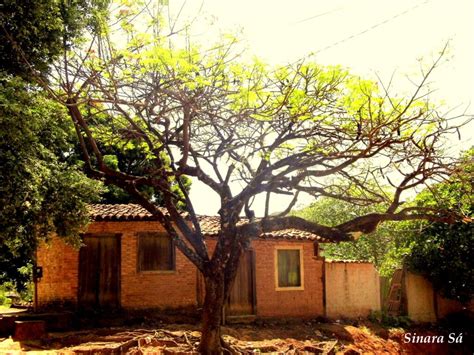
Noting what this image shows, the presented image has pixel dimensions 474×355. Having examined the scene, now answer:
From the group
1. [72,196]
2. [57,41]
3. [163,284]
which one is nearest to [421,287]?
[163,284]

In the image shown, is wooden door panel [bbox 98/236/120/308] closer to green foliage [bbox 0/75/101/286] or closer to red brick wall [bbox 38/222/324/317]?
red brick wall [bbox 38/222/324/317]

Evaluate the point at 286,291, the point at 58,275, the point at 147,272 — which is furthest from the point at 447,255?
the point at 58,275

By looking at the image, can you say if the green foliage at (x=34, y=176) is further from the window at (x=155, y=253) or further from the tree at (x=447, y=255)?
the tree at (x=447, y=255)

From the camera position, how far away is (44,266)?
13320mm

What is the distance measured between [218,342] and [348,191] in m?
4.65

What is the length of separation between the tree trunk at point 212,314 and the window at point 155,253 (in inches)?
194

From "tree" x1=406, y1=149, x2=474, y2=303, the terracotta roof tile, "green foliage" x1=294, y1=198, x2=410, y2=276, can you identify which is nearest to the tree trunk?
the terracotta roof tile

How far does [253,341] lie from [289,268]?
413cm

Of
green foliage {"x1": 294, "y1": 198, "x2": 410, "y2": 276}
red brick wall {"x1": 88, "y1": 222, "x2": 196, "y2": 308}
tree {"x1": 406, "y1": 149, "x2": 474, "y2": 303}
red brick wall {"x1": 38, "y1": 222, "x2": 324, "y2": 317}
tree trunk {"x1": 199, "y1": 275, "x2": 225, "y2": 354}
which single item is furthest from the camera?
green foliage {"x1": 294, "y1": 198, "x2": 410, "y2": 276}

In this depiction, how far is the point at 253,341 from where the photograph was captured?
1199 cm

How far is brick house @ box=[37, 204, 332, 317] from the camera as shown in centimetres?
1331

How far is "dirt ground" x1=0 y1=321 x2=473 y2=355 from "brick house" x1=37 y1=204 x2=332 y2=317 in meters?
1.08

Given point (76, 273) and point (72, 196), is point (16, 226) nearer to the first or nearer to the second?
point (72, 196)

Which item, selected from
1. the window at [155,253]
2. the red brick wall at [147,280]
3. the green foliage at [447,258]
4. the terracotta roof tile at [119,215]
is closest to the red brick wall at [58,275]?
the red brick wall at [147,280]
